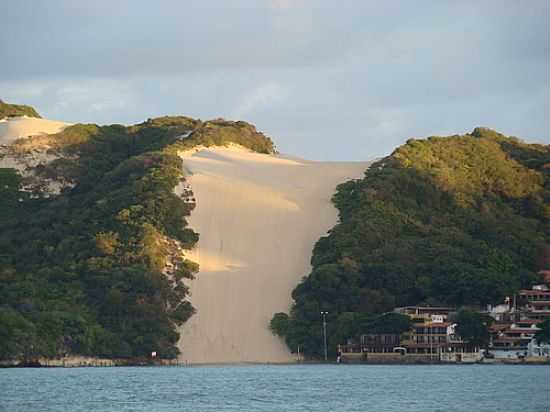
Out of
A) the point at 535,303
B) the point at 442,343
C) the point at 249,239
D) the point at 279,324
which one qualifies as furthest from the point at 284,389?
the point at 249,239

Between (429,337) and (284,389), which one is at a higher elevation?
(429,337)

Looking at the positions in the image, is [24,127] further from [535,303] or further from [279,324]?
[535,303]

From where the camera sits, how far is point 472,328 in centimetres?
11100

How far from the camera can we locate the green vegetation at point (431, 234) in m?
120

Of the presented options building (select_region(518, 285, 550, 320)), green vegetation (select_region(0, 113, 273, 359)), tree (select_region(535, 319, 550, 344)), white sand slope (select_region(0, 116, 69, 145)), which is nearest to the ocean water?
tree (select_region(535, 319, 550, 344))

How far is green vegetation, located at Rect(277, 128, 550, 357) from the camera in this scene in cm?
12012

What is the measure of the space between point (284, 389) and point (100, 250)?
158 ft

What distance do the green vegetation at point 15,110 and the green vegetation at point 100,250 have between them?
1658 cm

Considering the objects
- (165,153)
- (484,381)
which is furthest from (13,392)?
(165,153)

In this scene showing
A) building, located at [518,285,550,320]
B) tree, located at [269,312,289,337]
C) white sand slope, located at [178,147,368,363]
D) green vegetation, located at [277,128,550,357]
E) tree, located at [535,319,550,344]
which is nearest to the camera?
tree, located at [535,319,550,344]

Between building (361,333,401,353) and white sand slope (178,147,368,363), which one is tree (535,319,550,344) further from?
white sand slope (178,147,368,363)

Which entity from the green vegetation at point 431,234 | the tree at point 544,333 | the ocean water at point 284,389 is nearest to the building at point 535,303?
the green vegetation at point 431,234

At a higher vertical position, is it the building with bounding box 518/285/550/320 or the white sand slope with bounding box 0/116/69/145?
the white sand slope with bounding box 0/116/69/145

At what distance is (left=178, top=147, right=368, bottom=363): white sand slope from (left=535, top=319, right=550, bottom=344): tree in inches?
806
